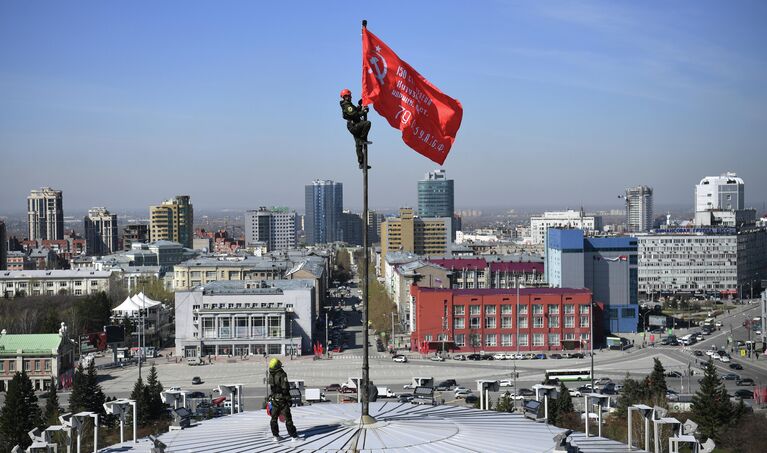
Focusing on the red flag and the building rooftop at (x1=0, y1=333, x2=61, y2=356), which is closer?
the red flag

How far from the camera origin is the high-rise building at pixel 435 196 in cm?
10744

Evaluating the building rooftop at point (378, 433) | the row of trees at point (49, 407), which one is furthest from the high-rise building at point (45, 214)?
the building rooftop at point (378, 433)

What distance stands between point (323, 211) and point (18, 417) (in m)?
116

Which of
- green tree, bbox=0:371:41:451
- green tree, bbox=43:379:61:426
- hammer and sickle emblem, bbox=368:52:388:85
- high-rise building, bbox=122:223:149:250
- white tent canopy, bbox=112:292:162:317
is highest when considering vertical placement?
hammer and sickle emblem, bbox=368:52:388:85

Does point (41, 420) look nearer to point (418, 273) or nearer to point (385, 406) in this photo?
point (385, 406)

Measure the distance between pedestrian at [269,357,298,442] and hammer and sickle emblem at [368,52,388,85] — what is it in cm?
300

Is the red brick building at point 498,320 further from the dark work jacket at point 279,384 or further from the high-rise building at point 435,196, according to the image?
the high-rise building at point 435,196

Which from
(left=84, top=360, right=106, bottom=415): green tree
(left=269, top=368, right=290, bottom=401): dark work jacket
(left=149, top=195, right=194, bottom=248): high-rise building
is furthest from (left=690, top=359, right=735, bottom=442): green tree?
(left=149, top=195, right=194, bottom=248): high-rise building

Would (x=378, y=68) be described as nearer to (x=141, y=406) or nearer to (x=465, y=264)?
(x=141, y=406)

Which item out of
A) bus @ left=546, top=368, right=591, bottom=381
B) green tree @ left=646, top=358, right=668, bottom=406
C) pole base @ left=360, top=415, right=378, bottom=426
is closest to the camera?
pole base @ left=360, top=415, right=378, bottom=426

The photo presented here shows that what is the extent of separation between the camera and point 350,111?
8133mm

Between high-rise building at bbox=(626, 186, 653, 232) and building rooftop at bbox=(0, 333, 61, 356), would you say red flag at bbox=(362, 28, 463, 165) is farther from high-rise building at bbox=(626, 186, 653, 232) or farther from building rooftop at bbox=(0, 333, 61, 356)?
high-rise building at bbox=(626, 186, 653, 232)

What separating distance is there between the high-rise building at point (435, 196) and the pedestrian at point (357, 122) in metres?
99.0

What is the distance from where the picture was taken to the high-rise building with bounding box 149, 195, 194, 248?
88812mm
